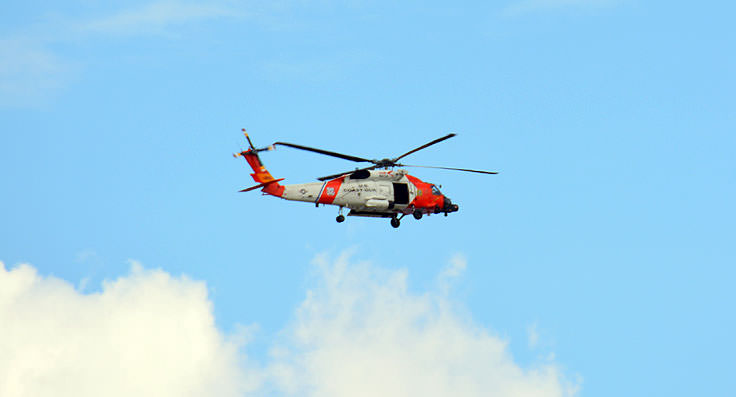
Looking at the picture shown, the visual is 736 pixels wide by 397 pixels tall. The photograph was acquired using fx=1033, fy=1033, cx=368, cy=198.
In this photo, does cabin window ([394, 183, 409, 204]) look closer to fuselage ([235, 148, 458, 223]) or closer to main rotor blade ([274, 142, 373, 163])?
fuselage ([235, 148, 458, 223])

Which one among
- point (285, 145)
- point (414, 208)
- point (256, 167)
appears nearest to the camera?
point (285, 145)

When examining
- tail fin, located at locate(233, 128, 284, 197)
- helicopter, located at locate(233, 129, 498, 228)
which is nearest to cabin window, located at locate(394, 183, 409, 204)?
helicopter, located at locate(233, 129, 498, 228)

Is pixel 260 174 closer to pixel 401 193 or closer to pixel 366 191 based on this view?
pixel 366 191

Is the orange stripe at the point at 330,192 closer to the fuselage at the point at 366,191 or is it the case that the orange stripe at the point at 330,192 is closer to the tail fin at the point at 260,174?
the fuselage at the point at 366,191

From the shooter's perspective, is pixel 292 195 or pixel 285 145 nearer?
pixel 285 145

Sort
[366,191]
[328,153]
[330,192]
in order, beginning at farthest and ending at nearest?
1. [366,191]
2. [330,192]
3. [328,153]

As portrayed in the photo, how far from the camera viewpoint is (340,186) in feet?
268

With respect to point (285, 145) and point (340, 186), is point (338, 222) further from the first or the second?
point (285, 145)

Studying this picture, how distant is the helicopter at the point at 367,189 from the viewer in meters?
80.1

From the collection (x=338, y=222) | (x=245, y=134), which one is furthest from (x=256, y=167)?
(x=338, y=222)

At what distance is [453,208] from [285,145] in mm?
20234

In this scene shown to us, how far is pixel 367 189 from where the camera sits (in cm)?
8262

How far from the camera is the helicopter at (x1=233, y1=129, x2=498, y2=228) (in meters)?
80.1

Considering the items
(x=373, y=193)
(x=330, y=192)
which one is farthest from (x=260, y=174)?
(x=373, y=193)
